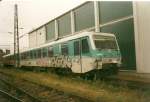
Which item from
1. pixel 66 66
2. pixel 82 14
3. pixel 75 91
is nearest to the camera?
pixel 75 91

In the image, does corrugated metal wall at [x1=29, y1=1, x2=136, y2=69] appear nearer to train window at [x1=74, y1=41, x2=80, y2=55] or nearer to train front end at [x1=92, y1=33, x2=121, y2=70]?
train front end at [x1=92, y1=33, x2=121, y2=70]

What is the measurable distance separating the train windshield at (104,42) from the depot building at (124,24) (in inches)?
193

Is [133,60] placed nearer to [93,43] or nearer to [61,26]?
[93,43]

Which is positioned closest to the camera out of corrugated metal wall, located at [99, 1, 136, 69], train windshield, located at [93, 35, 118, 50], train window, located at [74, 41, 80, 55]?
train windshield, located at [93, 35, 118, 50]

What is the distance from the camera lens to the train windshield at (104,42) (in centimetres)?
1750

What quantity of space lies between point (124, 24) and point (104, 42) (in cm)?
859

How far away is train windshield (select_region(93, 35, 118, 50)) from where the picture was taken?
57.4 feet

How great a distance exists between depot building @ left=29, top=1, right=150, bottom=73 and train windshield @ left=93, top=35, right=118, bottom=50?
16.1 feet

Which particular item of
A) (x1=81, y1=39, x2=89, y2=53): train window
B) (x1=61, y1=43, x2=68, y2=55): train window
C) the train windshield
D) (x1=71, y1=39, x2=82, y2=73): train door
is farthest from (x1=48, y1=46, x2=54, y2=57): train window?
the train windshield

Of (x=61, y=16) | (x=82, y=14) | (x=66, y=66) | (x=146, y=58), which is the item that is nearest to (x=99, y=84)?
(x=66, y=66)

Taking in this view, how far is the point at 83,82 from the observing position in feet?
55.2

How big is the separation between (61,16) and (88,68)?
25755mm

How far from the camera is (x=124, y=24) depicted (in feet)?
→ 85.5

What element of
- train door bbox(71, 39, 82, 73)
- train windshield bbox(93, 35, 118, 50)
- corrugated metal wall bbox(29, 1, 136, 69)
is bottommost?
train door bbox(71, 39, 82, 73)
